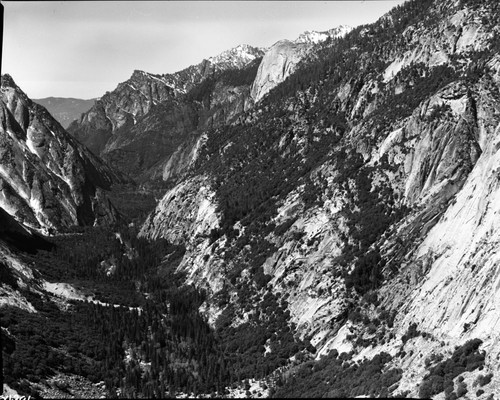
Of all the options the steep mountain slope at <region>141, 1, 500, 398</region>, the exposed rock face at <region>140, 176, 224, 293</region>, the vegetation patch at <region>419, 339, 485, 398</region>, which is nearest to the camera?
the vegetation patch at <region>419, 339, 485, 398</region>

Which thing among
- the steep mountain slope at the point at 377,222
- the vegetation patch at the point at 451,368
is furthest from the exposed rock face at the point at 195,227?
the vegetation patch at the point at 451,368

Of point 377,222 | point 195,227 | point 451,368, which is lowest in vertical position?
point 451,368

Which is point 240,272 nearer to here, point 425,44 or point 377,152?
point 377,152

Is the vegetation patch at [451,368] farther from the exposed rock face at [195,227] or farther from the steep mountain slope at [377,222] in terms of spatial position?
the exposed rock face at [195,227]

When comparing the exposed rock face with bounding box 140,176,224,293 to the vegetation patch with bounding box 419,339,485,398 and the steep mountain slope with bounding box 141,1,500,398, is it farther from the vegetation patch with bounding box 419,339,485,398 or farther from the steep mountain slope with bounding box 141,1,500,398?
the vegetation patch with bounding box 419,339,485,398

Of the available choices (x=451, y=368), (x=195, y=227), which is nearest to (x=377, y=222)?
(x=451, y=368)

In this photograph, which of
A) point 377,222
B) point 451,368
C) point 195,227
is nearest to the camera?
point 451,368

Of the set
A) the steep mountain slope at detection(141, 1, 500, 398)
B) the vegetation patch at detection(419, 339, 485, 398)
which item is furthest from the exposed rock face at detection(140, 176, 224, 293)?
the vegetation patch at detection(419, 339, 485, 398)

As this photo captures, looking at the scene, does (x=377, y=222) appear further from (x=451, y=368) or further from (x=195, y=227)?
(x=195, y=227)

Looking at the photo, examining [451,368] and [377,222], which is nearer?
[451,368]
